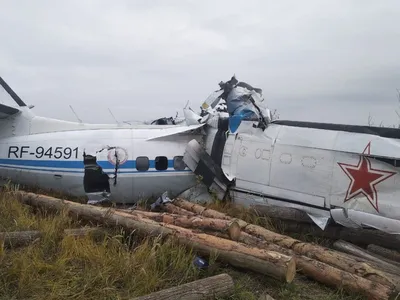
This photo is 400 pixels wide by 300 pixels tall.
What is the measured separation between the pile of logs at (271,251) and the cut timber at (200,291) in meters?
0.57

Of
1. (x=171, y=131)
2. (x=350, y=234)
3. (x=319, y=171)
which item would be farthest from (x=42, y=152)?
(x=350, y=234)

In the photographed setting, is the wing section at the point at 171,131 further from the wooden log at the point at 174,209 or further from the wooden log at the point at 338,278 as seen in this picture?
the wooden log at the point at 338,278

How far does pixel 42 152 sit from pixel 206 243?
607 centimetres

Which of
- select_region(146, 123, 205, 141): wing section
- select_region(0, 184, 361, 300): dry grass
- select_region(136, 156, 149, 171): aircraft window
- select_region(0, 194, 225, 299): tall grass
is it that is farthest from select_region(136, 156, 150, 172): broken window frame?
select_region(0, 184, 361, 300): dry grass

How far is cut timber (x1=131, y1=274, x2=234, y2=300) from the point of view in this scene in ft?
13.5

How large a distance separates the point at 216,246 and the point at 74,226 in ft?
8.97

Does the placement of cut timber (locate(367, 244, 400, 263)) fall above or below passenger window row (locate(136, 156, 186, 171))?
below

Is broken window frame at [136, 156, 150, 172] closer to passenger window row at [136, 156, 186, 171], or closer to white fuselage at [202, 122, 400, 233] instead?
passenger window row at [136, 156, 186, 171]

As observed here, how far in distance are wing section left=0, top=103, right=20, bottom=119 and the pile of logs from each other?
14.6 ft

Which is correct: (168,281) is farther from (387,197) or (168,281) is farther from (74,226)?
(387,197)

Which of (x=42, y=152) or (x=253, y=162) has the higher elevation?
(x=253, y=162)

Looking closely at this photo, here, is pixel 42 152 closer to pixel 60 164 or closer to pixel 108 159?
pixel 60 164

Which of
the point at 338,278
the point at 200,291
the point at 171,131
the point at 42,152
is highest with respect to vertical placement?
the point at 171,131

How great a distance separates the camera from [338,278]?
5.11 m
